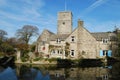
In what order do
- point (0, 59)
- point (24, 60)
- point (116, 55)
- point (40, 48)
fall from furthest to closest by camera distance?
1. point (40, 48)
2. point (116, 55)
3. point (24, 60)
4. point (0, 59)

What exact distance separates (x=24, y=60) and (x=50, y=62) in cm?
575

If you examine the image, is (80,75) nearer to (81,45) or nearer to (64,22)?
(81,45)

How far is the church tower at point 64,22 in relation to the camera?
51.6 m

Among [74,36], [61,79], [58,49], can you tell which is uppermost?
[74,36]

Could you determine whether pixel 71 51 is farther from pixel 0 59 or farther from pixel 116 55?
pixel 0 59

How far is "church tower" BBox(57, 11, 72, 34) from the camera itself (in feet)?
169

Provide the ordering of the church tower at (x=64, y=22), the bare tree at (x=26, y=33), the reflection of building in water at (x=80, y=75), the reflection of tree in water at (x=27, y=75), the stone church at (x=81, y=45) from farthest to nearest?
the bare tree at (x=26, y=33)
the church tower at (x=64, y=22)
the stone church at (x=81, y=45)
the reflection of tree in water at (x=27, y=75)
the reflection of building in water at (x=80, y=75)

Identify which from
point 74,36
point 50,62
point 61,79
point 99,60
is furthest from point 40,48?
point 61,79

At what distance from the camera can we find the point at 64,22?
5200 cm

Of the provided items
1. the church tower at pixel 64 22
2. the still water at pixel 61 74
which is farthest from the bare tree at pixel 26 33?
the still water at pixel 61 74

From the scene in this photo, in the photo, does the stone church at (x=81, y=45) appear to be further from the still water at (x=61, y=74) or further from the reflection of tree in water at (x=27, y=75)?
the reflection of tree in water at (x=27, y=75)

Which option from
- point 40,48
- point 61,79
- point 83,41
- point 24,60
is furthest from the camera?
point 40,48

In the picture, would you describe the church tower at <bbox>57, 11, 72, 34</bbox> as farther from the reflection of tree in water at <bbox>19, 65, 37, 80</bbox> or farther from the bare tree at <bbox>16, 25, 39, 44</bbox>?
the reflection of tree in water at <bbox>19, 65, 37, 80</bbox>

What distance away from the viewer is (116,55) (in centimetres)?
3972
